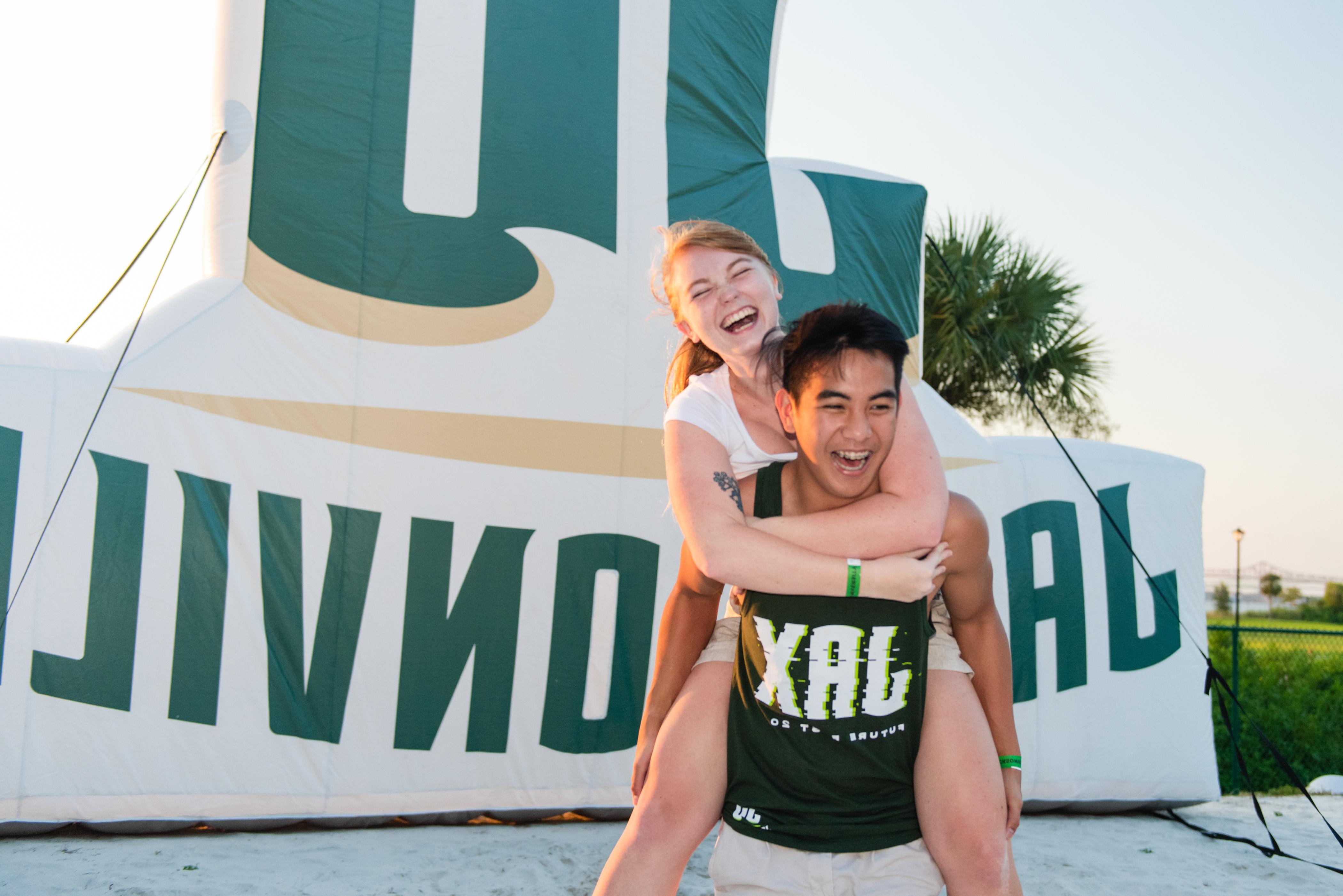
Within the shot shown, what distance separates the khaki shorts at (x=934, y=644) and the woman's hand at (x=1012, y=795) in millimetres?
204

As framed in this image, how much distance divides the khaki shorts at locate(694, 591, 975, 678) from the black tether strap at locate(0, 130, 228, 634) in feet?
8.80

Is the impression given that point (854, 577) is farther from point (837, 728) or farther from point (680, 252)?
point (680, 252)

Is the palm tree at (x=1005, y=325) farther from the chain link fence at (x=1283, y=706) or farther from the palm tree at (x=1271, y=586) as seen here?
the palm tree at (x=1271, y=586)

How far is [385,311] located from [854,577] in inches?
113

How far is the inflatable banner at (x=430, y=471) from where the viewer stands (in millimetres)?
3391

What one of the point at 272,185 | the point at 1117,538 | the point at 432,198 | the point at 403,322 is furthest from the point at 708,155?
the point at 1117,538

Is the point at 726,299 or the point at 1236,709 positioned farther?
the point at 1236,709

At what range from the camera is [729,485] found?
1.74 m

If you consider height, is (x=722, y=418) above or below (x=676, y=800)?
above

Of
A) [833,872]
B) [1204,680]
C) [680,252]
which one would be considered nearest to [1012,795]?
[833,872]

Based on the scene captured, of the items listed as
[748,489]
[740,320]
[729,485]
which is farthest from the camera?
[740,320]

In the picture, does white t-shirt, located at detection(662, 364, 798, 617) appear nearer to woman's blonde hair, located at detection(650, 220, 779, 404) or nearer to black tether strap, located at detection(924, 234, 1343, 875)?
woman's blonde hair, located at detection(650, 220, 779, 404)

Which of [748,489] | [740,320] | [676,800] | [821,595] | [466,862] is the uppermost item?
[740,320]

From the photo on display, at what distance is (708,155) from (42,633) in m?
3.45
